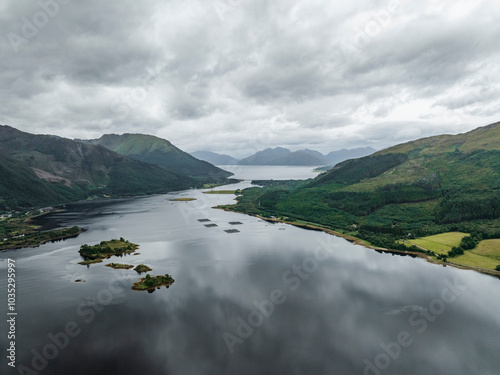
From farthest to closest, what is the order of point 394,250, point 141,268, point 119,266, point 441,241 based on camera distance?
point 441,241 → point 394,250 → point 119,266 → point 141,268

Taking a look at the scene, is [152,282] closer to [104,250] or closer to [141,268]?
[141,268]

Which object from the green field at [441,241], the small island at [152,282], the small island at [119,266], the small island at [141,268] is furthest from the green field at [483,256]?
the small island at [119,266]

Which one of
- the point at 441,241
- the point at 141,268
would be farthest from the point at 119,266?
the point at 441,241

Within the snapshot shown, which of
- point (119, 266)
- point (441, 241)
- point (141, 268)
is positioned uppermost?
point (119, 266)

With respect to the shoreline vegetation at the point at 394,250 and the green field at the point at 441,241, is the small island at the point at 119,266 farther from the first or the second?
the green field at the point at 441,241

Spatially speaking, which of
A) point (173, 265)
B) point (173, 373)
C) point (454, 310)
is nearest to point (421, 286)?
point (454, 310)

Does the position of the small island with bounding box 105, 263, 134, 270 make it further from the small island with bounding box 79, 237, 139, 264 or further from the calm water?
the small island with bounding box 79, 237, 139, 264
